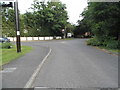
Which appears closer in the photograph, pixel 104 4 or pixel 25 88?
pixel 25 88

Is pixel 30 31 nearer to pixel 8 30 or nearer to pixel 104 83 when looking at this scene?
pixel 8 30

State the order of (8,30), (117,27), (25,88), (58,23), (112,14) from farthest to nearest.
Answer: (58,23)
(8,30)
(117,27)
(112,14)
(25,88)

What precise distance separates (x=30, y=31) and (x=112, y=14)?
1469 inches

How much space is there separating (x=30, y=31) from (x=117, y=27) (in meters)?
36.3

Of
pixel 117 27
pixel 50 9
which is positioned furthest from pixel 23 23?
pixel 117 27

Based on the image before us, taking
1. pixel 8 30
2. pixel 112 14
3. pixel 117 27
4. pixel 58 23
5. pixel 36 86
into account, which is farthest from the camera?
pixel 58 23

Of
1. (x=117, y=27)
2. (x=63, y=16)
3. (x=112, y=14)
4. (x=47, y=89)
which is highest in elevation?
(x=63, y=16)

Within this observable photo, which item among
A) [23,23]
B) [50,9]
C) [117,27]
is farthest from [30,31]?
[117,27]

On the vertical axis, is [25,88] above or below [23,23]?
below

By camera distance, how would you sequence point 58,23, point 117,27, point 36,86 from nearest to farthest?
1. point 36,86
2. point 117,27
3. point 58,23

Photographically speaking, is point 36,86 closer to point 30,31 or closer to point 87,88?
point 87,88

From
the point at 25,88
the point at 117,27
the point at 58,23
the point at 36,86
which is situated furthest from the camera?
the point at 58,23

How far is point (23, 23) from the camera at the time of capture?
53.2 meters

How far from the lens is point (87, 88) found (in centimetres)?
583
